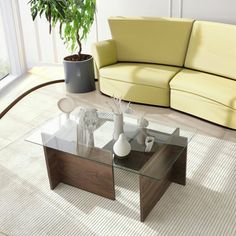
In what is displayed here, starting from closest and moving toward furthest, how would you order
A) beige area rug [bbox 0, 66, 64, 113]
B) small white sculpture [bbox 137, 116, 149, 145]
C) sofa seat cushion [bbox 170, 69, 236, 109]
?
small white sculpture [bbox 137, 116, 149, 145] < sofa seat cushion [bbox 170, 69, 236, 109] < beige area rug [bbox 0, 66, 64, 113]

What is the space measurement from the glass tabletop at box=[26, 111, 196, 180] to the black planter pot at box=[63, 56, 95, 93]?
1416 millimetres

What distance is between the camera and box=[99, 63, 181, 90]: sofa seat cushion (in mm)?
4090

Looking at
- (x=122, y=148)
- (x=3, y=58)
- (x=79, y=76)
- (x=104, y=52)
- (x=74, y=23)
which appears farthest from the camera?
(x=3, y=58)

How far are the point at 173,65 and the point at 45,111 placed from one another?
1.56 metres

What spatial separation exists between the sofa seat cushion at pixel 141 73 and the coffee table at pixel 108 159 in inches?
41.7

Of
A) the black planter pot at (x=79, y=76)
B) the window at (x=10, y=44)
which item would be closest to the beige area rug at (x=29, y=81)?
the window at (x=10, y=44)

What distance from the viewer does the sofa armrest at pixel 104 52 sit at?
175 inches

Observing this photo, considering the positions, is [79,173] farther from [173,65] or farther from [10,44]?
[10,44]

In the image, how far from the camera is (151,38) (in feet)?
14.5

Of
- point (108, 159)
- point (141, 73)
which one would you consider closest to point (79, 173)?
point (108, 159)

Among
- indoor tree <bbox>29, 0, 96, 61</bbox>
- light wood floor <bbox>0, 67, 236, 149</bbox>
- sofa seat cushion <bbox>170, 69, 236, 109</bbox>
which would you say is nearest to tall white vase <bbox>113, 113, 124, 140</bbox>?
light wood floor <bbox>0, 67, 236, 149</bbox>

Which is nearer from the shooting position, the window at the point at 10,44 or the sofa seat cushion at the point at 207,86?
the sofa seat cushion at the point at 207,86

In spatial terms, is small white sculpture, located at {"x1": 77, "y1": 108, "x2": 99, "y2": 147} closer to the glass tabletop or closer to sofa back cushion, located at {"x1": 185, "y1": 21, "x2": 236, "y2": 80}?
the glass tabletop

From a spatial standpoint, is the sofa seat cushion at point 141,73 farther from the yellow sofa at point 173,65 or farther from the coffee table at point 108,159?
the coffee table at point 108,159
